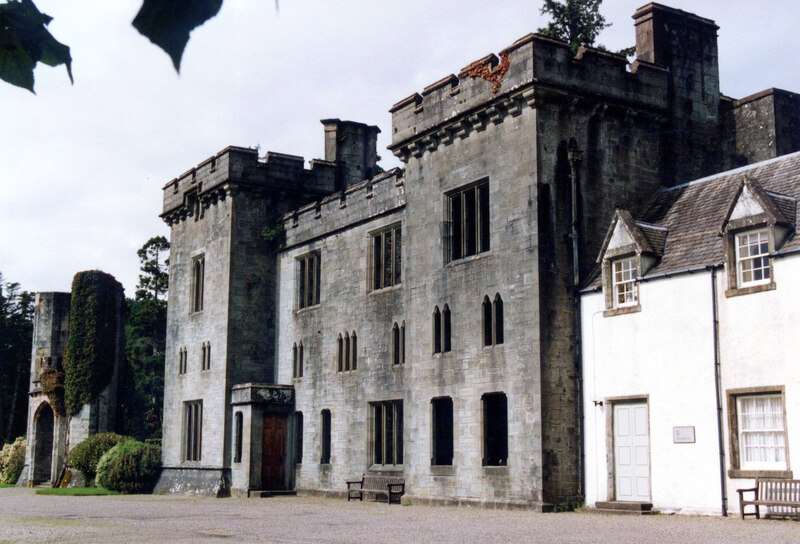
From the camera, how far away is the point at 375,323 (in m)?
25.8

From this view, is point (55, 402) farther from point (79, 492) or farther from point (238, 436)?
point (238, 436)

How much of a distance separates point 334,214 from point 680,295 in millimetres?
12853

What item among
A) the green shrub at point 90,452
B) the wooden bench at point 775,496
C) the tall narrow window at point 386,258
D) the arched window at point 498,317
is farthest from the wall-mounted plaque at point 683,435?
the green shrub at point 90,452

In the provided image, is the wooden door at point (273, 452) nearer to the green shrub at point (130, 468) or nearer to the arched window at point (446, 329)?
the green shrub at point (130, 468)

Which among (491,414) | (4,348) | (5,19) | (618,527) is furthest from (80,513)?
(4,348)

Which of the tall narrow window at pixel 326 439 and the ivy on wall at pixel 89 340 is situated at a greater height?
the ivy on wall at pixel 89 340

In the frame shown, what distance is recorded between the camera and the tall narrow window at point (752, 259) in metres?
16.2

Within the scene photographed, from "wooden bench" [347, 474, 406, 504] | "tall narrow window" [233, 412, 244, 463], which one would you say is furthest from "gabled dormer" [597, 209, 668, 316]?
"tall narrow window" [233, 412, 244, 463]

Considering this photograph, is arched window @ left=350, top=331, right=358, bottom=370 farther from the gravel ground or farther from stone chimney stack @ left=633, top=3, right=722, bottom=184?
stone chimney stack @ left=633, top=3, right=722, bottom=184

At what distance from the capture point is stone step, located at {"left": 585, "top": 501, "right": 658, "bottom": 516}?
56.4 ft

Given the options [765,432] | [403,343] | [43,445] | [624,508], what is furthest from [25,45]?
[43,445]

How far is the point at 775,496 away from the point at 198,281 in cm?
2191

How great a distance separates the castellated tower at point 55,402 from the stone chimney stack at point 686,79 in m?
23.9

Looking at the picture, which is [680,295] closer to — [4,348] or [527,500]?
[527,500]
